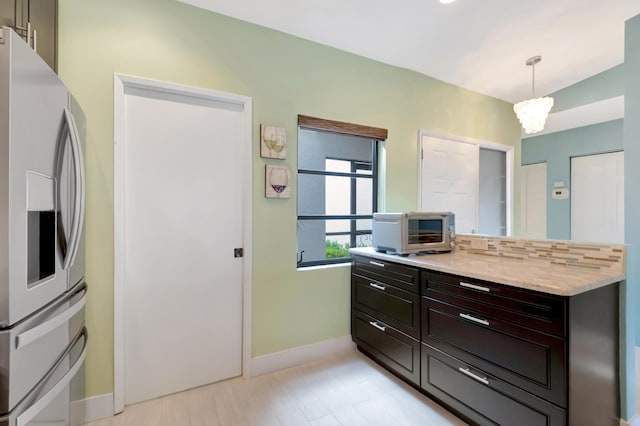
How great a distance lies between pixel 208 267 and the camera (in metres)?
2.16

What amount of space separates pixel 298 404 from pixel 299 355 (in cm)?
51

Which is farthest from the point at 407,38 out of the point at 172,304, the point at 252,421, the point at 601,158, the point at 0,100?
the point at 601,158

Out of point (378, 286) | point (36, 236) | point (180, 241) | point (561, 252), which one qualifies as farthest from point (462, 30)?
point (36, 236)

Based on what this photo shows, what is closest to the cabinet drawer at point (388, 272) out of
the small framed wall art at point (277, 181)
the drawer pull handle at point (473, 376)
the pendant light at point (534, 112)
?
the drawer pull handle at point (473, 376)

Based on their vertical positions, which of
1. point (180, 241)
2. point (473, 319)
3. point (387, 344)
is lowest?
point (387, 344)

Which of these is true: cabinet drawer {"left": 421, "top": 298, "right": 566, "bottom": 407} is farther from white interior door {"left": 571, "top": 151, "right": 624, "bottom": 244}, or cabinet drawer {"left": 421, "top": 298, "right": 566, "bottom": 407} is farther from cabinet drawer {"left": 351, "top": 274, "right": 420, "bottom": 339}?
white interior door {"left": 571, "top": 151, "right": 624, "bottom": 244}

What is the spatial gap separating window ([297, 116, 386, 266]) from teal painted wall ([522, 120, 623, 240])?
357 centimetres

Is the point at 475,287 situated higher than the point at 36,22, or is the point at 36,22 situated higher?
the point at 36,22

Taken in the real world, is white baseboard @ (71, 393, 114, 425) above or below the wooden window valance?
below

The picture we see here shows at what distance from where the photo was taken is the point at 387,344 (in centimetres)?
227

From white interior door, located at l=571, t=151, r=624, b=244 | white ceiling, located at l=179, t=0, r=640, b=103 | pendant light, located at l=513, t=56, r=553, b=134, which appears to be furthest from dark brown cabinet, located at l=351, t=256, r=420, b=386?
white interior door, located at l=571, t=151, r=624, b=244

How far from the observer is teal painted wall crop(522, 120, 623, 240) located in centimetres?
413

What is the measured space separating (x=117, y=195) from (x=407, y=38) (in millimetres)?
2603

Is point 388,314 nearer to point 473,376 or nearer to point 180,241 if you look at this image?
point 473,376
